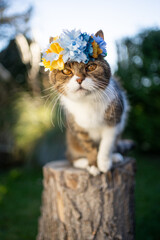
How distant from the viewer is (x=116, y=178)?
174cm

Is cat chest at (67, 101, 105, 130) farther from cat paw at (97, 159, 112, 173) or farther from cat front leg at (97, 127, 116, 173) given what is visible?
cat paw at (97, 159, 112, 173)

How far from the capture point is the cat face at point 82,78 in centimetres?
136

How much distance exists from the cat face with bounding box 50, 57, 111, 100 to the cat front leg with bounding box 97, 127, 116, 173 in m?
0.38

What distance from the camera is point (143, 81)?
4961 mm

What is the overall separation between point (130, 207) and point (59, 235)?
60cm

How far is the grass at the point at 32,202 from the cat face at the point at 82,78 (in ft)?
5.72

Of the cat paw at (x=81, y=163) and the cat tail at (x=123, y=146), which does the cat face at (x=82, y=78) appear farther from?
the cat tail at (x=123, y=146)

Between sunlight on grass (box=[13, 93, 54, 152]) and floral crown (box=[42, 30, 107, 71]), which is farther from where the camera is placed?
sunlight on grass (box=[13, 93, 54, 152])

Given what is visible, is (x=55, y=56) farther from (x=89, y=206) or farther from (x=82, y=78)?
(x=89, y=206)

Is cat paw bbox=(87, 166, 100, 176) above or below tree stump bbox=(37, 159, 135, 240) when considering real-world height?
above

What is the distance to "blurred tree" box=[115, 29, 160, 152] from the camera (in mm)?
4832

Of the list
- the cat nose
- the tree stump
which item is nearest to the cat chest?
the cat nose

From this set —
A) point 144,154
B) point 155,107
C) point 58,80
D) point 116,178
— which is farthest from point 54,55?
point 144,154

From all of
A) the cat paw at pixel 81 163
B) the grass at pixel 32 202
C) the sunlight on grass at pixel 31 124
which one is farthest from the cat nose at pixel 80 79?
the sunlight on grass at pixel 31 124
